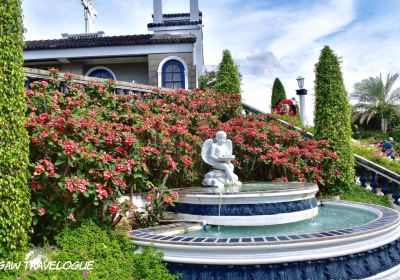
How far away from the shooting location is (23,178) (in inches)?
193

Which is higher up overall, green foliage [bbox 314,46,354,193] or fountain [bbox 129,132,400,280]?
green foliage [bbox 314,46,354,193]

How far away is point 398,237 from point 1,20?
6.58m

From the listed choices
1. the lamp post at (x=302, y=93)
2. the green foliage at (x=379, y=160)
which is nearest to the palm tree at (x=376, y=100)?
the lamp post at (x=302, y=93)

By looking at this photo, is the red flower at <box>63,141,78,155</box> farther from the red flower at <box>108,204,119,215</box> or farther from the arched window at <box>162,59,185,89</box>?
the arched window at <box>162,59,185,89</box>

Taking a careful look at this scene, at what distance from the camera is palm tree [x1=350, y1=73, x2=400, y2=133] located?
1426 inches

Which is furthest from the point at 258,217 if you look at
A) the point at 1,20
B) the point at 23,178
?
the point at 1,20

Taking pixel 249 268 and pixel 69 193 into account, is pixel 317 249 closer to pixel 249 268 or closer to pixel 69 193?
pixel 249 268

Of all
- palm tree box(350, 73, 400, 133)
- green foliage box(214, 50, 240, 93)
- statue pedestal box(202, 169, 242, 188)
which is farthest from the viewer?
palm tree box(350, 73, 400, 133)

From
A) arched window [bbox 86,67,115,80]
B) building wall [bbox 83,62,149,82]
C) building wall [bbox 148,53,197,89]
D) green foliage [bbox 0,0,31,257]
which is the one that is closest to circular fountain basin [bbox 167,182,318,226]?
green foliage [bbox 0,0,31,257]

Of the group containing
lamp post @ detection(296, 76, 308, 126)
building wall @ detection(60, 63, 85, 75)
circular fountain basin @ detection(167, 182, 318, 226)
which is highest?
building wall @ detection(60, 63, 85, 75)

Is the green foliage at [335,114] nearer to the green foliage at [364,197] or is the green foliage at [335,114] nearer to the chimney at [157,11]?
the green foliage at [364,197]

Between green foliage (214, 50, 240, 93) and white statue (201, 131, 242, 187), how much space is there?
5.91m

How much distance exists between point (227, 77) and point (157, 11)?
30.7ft

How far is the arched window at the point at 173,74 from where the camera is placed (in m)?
18.7
